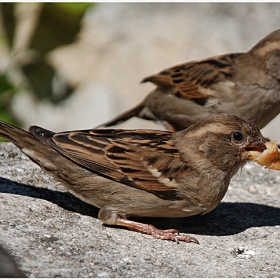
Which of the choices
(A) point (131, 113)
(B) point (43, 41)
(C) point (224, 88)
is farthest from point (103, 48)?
(C) point (224, 88)

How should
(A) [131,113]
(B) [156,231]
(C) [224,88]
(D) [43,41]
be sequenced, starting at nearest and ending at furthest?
(B) [156,231] < (C) [224,88] < (A) [131,113] < (D) [43,41]

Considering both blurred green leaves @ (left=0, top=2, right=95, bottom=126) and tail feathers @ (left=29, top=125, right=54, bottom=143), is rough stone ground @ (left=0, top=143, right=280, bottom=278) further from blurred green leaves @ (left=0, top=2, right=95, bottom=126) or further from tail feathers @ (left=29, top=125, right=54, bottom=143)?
blurred green leaves @ (left=0, top=2, right=95, bottom=126)

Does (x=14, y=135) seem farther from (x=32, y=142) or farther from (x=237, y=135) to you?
(x=237, y=135)

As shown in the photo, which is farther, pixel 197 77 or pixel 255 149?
pixel 197 77

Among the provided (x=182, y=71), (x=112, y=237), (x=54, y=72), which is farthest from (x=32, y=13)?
(x=112, y=237)

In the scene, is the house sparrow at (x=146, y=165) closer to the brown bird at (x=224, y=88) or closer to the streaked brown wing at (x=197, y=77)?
the brown bird at (x=224, y=88)

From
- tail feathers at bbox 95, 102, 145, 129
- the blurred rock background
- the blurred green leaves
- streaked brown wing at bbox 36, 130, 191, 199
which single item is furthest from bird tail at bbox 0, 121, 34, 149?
the blurred rock background

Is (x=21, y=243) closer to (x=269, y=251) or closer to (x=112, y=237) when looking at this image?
(x=112, y=237)
